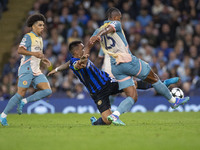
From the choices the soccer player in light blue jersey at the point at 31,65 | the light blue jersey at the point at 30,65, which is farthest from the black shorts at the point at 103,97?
the light blue jersey at the point at 30,65

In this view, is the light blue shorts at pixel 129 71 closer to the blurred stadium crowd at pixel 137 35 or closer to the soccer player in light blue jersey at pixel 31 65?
the soccer player in light blue jersey at pixel 31 65

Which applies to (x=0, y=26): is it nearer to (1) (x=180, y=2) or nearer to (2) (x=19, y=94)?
(1) (x=180, y=2)

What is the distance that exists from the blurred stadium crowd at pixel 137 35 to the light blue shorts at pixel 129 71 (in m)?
6.44

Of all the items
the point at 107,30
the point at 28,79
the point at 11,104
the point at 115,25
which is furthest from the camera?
the point at 28,79

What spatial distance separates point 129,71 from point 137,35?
8.56 meters

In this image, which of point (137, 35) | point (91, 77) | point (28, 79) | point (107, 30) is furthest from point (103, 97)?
point (137, 35)

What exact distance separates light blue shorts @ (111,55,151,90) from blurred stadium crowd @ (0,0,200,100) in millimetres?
6436

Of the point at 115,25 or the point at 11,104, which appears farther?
the point at 11,104

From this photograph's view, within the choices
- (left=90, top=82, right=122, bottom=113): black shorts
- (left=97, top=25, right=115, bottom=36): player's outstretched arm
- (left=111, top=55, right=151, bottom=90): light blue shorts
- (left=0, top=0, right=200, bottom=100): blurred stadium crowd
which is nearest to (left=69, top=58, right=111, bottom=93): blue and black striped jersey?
(left=90, top=82, right=122, bottom=113): black shorts

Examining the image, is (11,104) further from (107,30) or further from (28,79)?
(107,30)

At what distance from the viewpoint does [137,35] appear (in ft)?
53.1

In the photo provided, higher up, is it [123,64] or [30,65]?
[30,65]

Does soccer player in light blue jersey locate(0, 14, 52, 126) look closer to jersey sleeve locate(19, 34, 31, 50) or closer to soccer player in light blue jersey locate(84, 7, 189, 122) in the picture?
jersey sleeve locate(19, 34, 31, 50)

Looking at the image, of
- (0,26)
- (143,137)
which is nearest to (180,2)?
(0,26)
